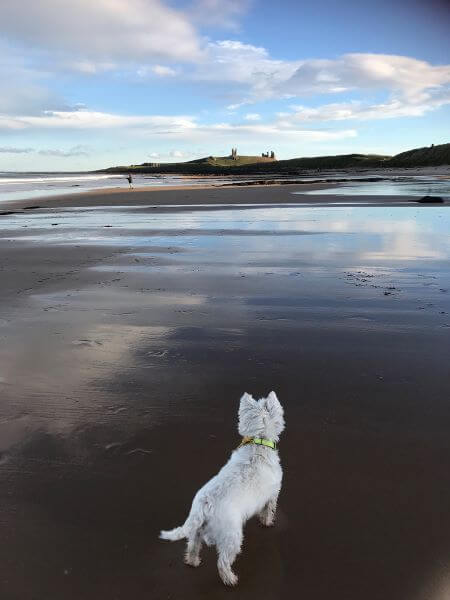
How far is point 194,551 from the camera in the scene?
288 centimetres

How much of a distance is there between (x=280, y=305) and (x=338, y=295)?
1256mm

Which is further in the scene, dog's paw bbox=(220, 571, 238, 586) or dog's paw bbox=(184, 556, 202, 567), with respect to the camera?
dog's paw bbox=(184, 556, 202, 567)

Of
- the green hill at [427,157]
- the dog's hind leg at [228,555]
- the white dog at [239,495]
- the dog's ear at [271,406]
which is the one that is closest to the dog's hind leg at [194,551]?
the white dog at [239,495]

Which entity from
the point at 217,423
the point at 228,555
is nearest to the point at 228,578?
the point at 228,555

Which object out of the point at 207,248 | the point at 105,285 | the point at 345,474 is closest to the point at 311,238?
the point at 207,248

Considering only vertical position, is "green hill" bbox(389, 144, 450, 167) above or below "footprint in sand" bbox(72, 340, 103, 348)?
above

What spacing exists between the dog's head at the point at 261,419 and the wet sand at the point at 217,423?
2.19 feet

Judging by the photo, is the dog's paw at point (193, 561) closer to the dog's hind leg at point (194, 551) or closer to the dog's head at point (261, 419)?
the dog's hind leg at point (194, 551)

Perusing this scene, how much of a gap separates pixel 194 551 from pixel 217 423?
1573 mm

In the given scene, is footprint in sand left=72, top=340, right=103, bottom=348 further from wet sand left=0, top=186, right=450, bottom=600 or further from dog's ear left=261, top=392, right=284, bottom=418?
dog's ear left=261, top=392, right=284, bottom=418

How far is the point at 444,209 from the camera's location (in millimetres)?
21938

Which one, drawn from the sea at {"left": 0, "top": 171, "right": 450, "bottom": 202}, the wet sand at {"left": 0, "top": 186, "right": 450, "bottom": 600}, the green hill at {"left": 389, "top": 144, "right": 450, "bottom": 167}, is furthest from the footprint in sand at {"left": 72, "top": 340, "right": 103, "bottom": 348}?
the green hill at {"left": 389, "top": 144, "right": 450, "bottom": 167}

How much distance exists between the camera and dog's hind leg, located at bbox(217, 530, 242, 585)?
2680 mm

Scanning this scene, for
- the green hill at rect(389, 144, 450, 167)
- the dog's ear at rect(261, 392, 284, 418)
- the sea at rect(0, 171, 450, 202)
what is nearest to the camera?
the dog's ear at rect(261, 392, 284, 418)
